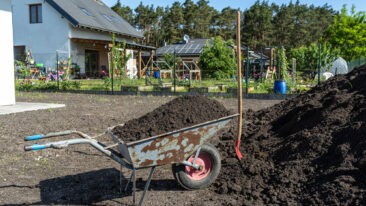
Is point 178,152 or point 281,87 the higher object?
point 281,87

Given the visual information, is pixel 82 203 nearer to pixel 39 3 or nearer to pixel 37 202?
pixel 37 202

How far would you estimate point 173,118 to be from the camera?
9.86 ft

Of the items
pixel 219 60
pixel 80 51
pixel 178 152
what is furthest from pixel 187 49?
pixel 178 152

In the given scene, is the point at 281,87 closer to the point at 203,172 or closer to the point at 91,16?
the point at 203,172

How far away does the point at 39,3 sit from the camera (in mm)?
20766

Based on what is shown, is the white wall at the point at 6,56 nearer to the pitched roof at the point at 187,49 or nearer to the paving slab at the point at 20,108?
the paving slab at the point at 20,108

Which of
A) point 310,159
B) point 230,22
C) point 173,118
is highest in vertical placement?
point 230,22

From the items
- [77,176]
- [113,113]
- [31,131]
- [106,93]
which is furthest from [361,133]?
[106,93]

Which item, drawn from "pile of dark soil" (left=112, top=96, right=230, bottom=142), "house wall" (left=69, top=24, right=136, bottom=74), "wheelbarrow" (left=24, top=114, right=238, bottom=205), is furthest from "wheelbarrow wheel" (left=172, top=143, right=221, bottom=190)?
"house wall" (left=69, top=24, right=136, bottom=74)

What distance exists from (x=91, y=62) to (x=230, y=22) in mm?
35033

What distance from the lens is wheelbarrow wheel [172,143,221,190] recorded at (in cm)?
299

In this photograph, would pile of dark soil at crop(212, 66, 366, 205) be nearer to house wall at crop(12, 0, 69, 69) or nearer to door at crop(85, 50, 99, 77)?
house wall at crop(12, 0, 69, 69)

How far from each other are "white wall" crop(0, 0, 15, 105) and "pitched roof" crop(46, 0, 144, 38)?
11.8 m

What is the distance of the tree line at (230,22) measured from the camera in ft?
Answer: 161
